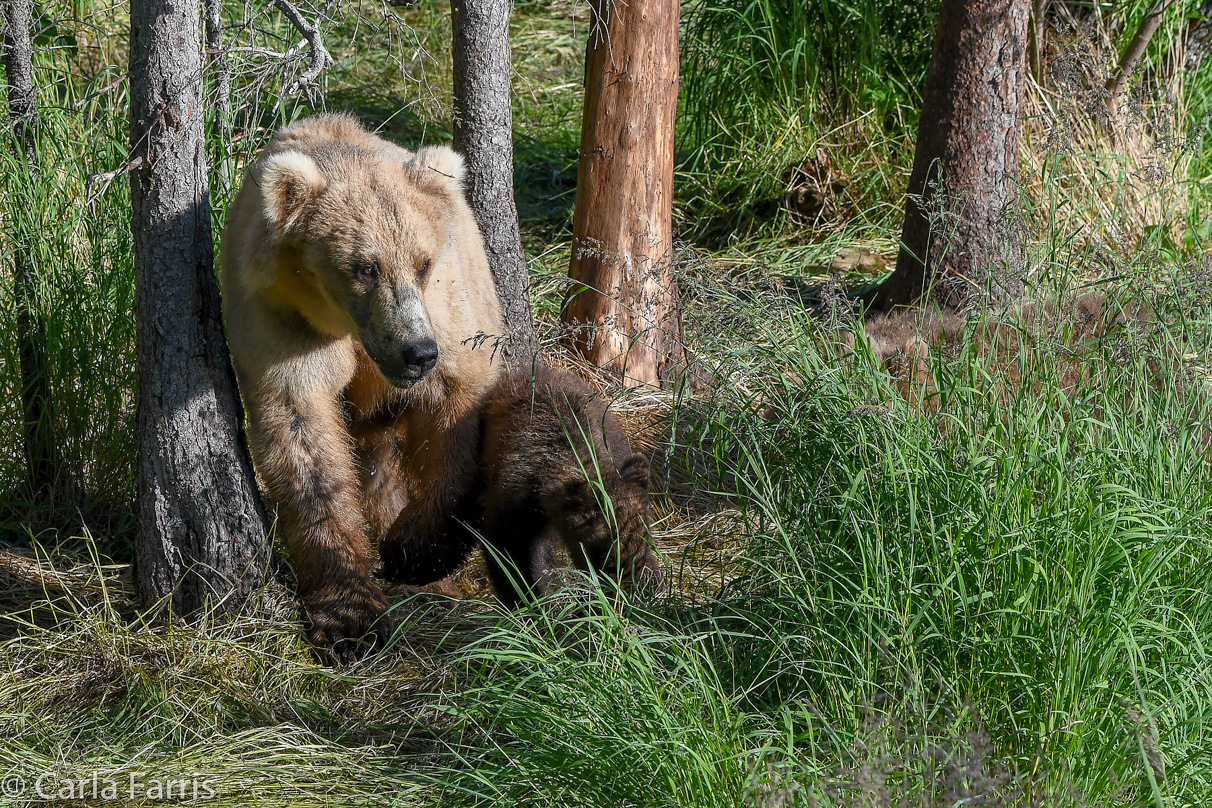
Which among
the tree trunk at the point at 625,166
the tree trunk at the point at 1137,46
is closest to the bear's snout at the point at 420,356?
the tree trunk at the point at 625,166

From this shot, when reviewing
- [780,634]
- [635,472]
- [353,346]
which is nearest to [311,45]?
[353,346]

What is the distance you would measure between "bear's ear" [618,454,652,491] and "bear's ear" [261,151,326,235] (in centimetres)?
139

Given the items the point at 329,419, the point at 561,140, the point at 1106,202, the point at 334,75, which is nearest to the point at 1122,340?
the point at 329,419

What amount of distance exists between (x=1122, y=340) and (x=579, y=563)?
1954mm

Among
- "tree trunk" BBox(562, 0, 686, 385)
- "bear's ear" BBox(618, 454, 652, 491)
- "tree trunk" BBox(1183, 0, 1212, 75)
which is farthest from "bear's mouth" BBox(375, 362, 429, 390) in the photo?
"tree trunk" BBox(1183, 0, 1212, 75)

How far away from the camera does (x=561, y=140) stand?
927cm

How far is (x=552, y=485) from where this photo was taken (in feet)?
12.9

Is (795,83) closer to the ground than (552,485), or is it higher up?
higher up

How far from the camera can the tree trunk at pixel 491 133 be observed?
497 centimetres

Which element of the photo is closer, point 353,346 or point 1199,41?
point 353,346

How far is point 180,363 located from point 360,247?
2.44 ft

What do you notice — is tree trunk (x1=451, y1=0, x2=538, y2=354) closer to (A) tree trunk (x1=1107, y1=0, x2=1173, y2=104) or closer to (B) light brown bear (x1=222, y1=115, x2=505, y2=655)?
(B) light brown bear (x1=222, y1=115, x2=505, y2=655)

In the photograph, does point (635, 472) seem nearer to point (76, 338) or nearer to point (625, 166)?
point (625, 166)

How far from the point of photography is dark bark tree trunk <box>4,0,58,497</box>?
4.42 m
